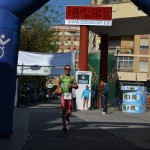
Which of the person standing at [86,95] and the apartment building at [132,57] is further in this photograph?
the apartment building at [132,57]

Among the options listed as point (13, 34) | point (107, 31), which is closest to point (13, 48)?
point (13, 34)

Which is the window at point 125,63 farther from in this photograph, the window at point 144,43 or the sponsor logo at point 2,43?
the sponsor logo at point 2,43

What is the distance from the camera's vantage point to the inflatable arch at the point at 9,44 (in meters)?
11.4

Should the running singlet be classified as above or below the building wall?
below

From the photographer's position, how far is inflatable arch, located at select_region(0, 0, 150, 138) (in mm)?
11352

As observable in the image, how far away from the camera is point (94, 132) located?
46.8 feet

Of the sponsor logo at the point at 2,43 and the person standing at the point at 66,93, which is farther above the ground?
the sponsor logo at the point at 2,43

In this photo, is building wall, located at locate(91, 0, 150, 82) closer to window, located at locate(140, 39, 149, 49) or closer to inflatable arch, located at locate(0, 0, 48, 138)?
window, located at locate(140, 39, 149, 49)

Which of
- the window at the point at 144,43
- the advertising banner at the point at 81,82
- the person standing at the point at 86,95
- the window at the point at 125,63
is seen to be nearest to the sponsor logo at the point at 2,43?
the person standing at the point at 86,95

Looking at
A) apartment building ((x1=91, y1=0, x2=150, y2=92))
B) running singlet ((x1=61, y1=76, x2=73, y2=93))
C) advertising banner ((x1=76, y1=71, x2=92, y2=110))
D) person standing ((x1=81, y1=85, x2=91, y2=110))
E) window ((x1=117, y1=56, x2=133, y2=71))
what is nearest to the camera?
running singlet ((x1=61, y1=76, x2=73, y2=93))

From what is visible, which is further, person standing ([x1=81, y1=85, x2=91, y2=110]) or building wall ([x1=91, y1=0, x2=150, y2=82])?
building wall ([x1=91, y1=0, x2=150, y2=82])

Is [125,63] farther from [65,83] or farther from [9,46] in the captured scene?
[9,46]

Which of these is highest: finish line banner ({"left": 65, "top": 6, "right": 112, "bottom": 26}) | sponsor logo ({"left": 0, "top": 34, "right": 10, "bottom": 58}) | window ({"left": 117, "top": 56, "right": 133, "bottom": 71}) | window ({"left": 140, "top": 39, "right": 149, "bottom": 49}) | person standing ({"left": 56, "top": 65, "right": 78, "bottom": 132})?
Result: window ({"left": 140, "top": 39, "right": 149, "bottom": 49})

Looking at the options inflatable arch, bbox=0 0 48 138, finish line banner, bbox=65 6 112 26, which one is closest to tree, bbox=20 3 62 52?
finish line banner, bbox=65 6 112 26
